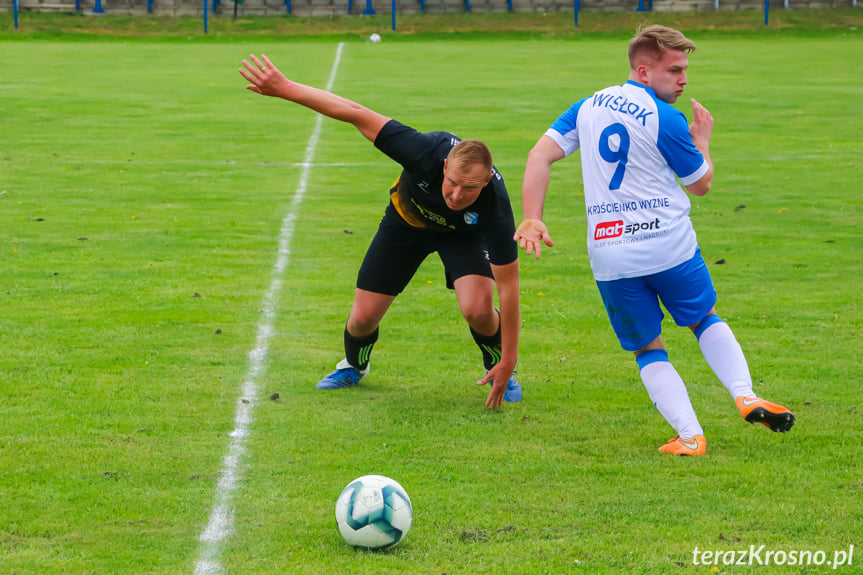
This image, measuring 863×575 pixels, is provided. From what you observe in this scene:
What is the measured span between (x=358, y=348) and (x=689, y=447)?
2.42 meters

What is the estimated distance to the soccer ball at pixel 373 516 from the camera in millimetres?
4816

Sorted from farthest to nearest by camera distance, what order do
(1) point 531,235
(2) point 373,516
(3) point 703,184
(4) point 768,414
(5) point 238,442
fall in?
1. (5) point 238,442
2. (3) point 703,184
3. (4) point 768,414
4. (1) point 531,235
5. (2) point 373,516

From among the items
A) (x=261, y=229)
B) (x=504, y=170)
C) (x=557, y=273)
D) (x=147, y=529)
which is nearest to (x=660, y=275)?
(x=147, y=529)

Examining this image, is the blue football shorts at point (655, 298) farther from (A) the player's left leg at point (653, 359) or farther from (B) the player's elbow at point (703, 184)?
(B) the player's elbow at point (703, 184)

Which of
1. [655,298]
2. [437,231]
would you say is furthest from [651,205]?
[437,231]

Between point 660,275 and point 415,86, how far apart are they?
78.5 ft

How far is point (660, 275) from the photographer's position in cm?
591

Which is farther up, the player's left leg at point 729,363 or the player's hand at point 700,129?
the player's hand at point 700,129

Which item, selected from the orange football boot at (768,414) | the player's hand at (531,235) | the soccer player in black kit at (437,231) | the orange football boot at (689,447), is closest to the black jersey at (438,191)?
the soccer player in black kit at (437,231)

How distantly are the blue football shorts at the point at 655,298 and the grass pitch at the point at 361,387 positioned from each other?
29.2 inches

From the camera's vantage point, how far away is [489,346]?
7445 mm

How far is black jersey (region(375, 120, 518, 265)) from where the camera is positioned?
21.1ft

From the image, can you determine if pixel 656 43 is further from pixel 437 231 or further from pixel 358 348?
pixel 358 348

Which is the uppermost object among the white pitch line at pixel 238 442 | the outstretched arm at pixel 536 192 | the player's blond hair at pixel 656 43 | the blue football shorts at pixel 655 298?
the player's blond hair at pixel 656 43
